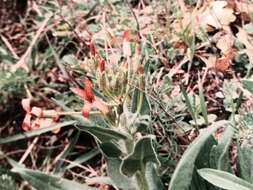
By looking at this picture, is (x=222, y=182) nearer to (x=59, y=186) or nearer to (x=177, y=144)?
(x=177, y=144)

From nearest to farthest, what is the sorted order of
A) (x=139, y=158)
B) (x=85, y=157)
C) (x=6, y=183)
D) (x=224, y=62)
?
1. (x=139, y=158)
2. (x=224, y=62)
3. (x=6, y=183)
4. (x=85, y=157)

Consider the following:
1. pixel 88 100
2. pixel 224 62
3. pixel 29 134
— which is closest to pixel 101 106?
pixel 88 100

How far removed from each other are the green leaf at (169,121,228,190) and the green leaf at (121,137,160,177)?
0.05 meters

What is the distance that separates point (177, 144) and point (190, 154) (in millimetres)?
234

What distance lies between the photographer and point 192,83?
5.99ft

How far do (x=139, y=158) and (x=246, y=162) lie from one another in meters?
0.24

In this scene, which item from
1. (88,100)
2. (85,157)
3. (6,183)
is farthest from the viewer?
(85,157)

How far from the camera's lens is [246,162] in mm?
1377

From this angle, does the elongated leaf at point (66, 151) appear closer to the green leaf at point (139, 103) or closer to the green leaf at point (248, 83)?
the green leaf at point (139, 103)

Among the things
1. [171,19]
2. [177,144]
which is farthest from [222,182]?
[171,19]

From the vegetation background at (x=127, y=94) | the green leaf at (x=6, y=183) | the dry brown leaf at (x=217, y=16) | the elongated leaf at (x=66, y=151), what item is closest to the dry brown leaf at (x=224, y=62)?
the vegetation background at (x=127, y=94)

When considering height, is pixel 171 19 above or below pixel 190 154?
above

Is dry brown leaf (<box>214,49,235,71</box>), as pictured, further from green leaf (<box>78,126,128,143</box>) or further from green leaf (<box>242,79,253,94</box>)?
green leaf (<box>78,126,128,143</box>)

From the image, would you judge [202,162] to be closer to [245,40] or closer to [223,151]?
[223,151]
